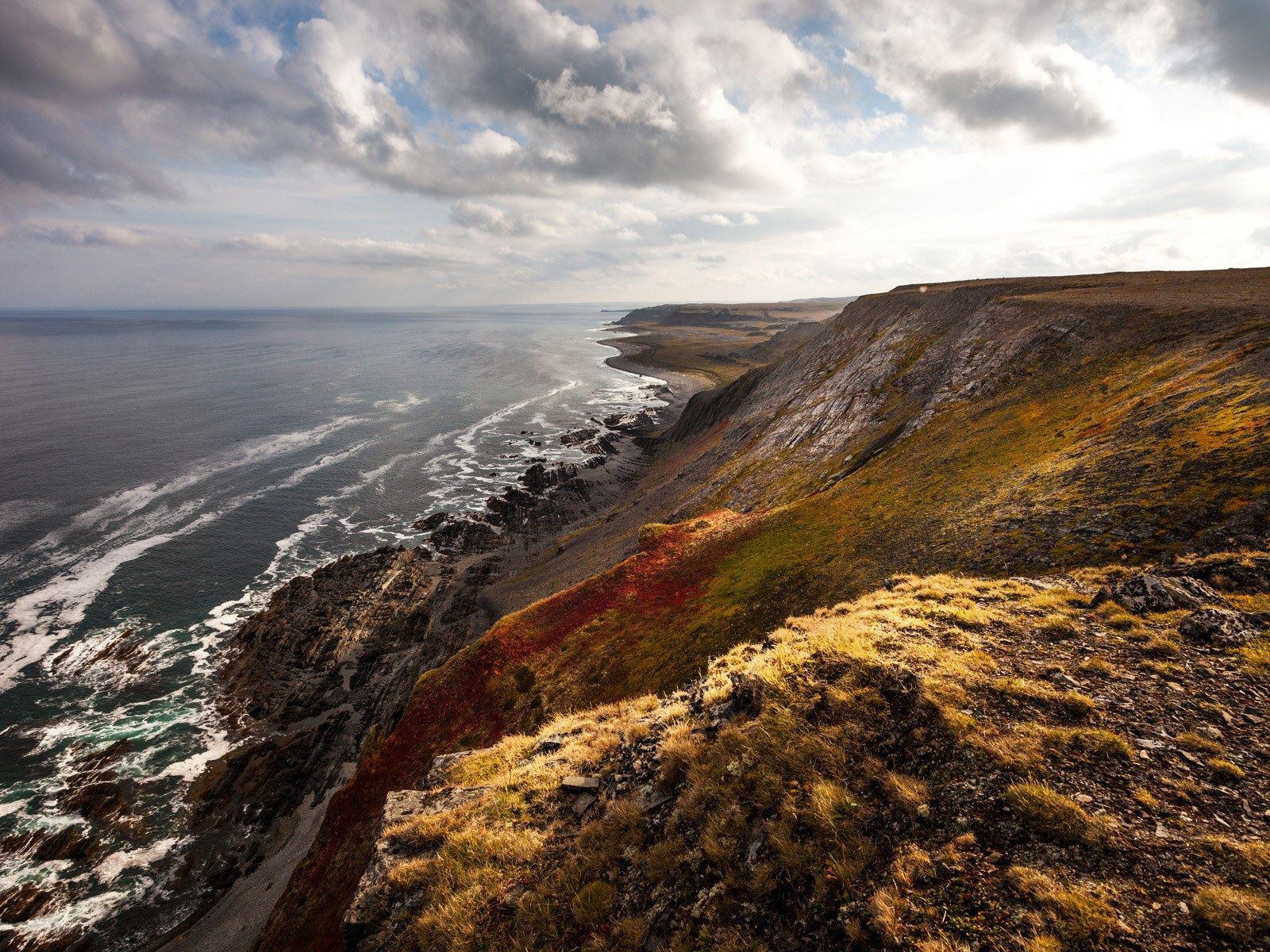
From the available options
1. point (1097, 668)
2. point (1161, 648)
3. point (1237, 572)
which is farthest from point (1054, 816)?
point (1237, 572)

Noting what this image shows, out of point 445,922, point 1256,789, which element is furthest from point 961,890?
point 445,922

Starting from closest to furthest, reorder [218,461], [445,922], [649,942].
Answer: [649,942] → [445,922] → [218,461]

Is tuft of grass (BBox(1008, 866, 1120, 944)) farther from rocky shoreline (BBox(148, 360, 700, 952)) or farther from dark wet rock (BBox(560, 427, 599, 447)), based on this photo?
dark wet rock (BBox(560, 427, 599, 447))

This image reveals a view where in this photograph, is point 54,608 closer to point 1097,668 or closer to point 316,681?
point 316,681

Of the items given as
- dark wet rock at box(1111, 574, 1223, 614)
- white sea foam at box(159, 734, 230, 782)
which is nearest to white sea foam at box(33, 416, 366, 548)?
white sea foam at box(159, 734, 230, 782)

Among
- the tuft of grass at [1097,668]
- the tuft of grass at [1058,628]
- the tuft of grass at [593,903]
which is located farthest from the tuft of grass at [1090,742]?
the tuft of grass at [593,903]

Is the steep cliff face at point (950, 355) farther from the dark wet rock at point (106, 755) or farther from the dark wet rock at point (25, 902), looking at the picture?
the dark wet rock at point (25, 902)

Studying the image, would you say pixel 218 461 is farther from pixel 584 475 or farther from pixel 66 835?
pixel 66 835
